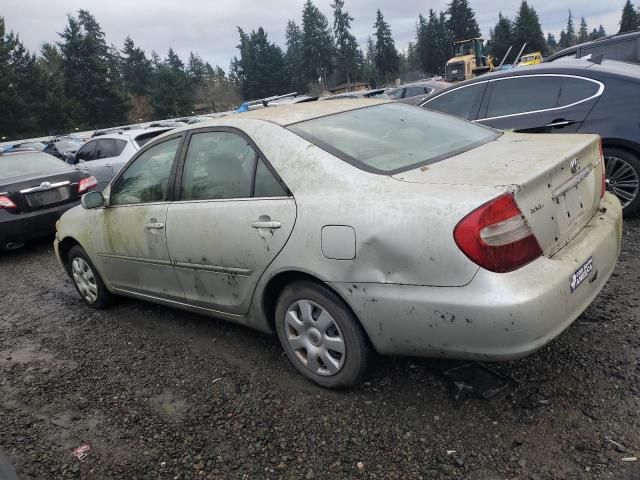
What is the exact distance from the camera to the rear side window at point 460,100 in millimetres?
5859

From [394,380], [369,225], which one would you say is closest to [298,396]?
[394,380]

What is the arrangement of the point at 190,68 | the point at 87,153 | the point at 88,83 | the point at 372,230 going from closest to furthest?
1. the point at 372,230
2. the point at 87,153
3. the point at 88,83
4. the point at 190,68

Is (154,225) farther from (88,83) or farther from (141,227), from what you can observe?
(88,83)

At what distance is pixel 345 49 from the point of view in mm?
85188

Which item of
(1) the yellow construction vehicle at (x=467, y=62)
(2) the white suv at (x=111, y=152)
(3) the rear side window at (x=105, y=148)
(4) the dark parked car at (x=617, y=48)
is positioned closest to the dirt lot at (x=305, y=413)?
(2) the white suv at (x=111, y=152)

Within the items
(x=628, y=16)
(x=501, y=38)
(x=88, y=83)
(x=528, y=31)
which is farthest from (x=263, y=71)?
(x=628, y=16)

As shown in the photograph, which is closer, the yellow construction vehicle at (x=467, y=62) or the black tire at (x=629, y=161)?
the black tire at (x=629, y=161)

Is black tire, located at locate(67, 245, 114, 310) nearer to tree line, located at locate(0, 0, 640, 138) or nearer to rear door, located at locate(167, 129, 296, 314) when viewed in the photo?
rear door, located at locate(167, 129, 296, 314)

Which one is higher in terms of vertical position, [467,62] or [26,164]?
[26,164]

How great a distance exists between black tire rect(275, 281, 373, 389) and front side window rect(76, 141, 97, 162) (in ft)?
28.5

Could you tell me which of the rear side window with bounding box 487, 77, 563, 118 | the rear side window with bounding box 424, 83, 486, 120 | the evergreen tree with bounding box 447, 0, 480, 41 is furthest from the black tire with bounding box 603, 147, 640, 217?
the evergreen tree with bounding box 447, 0, 480, 41

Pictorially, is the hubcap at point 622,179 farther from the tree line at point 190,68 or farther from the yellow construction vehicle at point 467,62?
the tree line at point 190,68

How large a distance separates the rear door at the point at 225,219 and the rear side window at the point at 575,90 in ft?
11.9

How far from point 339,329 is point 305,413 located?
0.51 meters
